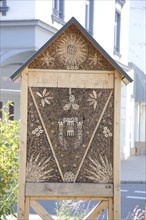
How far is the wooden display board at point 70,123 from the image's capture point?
5.45m

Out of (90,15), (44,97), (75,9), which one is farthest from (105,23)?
(44,97)

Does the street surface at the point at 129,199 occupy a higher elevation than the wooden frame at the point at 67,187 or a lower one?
lower

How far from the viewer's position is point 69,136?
5.47 m

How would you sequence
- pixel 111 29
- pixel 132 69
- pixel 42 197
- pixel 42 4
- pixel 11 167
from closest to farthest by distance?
pixel 42 197
pixel 11 167
pixel 42 4
pixel 111 29
pixel 132 69

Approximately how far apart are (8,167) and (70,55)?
188 centimetres

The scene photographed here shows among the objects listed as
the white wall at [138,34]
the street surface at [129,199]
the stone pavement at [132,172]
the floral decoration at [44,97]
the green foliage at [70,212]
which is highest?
the white wall at [138,34]

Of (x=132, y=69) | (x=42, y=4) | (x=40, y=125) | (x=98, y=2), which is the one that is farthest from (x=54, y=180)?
(x=132, y=69)

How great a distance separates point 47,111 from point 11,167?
1543mm

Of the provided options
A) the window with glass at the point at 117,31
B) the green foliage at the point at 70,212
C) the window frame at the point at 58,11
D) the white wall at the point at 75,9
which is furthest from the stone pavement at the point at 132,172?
the green foliage at the point at 70,212

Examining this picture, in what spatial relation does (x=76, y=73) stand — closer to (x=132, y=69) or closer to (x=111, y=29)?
(x=111, y=29)

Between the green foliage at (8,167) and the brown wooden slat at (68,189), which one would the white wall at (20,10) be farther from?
the brown wooden slat at (68,189)

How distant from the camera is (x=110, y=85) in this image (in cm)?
557

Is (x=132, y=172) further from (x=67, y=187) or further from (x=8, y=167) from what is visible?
(x=67, y=187)

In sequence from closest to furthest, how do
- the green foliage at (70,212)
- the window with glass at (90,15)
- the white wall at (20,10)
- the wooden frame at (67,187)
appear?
the wooden frame at (67,187) → the green foliage at (70,212) → the white wall at (20,10) → the window with glass at (90,15)
